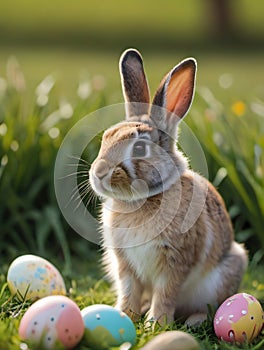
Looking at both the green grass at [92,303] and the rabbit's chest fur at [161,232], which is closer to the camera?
the green grass at [92,303]

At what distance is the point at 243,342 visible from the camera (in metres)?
3.17

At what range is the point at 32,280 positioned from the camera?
3.41 metres

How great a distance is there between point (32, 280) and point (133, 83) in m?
0.93

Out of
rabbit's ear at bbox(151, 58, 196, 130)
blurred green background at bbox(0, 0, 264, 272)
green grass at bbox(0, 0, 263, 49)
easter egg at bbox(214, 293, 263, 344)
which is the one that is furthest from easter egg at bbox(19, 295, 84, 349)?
green grass at bbox(0, 0, 263, 49)

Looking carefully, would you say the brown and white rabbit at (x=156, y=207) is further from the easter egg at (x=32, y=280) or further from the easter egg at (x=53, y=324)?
the easter egg at (x=53, y=324)

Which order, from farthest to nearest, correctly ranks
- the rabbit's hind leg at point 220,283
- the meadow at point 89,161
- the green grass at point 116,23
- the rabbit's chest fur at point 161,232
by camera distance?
1. the green grass at point 116,23
2. the meadow at point 89,161
3. the rabbit's hind leg at point 220,283
4. the rabbit's chest fur at point 161,232

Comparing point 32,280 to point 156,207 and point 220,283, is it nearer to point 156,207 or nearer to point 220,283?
point 156,207

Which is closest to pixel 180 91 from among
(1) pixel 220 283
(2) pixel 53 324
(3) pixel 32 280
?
(1) pixel 220 283

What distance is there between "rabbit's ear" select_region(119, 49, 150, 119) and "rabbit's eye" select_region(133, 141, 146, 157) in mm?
248

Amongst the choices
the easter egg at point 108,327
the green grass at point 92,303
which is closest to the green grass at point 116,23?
the green grass at point 92,303

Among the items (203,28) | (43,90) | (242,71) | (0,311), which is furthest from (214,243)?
(203,28)

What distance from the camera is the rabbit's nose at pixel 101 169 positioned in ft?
10.2

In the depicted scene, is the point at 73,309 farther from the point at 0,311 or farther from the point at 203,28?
the point at 203,28

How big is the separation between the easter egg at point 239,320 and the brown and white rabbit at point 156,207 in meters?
0.25
